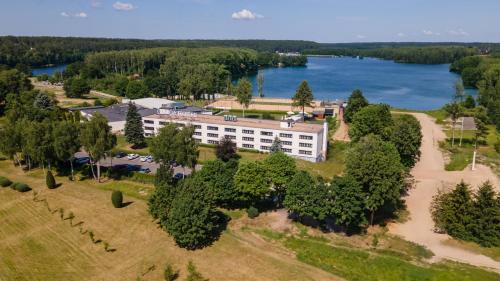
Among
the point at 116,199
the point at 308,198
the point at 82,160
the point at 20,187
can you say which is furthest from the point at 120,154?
the point at 308,198

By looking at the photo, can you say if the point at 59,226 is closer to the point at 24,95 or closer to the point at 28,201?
the point at 28,201

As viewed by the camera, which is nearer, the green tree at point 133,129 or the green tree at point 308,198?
the green tree at point 308,198

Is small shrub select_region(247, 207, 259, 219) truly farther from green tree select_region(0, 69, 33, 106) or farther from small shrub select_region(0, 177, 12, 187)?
green tree select_region(0, 69, 33, 106)

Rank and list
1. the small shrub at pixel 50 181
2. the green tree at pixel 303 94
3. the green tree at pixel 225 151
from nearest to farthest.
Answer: the small shrub at pixel 50 181
the green tree at pixel 225 151
the green tree at pixel 303 94

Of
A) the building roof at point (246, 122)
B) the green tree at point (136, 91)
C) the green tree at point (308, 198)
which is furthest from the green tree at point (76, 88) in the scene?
the green tree at point (308, 198)

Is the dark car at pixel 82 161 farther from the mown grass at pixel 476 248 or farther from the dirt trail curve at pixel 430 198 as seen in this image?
the mown grass at pixel 476 248

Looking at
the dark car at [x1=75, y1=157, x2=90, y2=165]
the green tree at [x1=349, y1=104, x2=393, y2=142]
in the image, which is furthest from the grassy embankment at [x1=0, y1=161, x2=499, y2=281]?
the green tree at [x1=349, y1=104, x2=393, y2=142]
